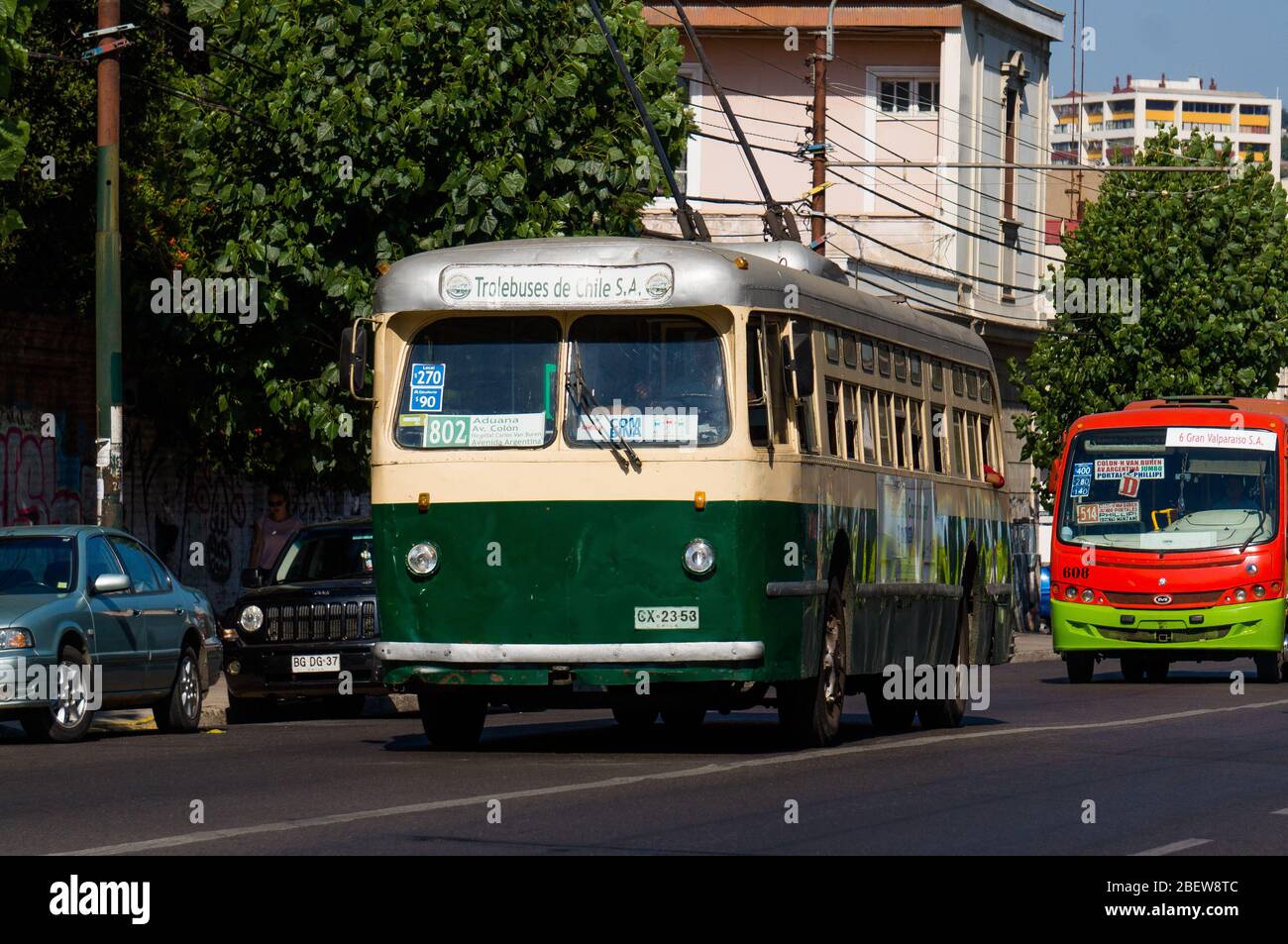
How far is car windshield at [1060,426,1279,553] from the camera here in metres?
30.5

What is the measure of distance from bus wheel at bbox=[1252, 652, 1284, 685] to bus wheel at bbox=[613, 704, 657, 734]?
1243 centimetres

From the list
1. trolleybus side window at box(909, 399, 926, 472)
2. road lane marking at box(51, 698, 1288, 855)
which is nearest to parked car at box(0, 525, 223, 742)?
road lane marking at box(51, 698, 1288, 855)

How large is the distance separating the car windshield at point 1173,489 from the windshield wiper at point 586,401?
1563cm

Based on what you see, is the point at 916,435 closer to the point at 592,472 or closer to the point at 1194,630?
the point at 592,472

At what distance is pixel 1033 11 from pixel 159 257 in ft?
103

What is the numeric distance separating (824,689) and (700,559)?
1882 mm

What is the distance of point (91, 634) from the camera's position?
1859 centimetres

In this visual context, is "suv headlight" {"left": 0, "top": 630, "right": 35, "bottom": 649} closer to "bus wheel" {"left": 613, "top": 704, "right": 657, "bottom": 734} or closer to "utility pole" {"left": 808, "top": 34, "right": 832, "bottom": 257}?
"bus wheel" {"left": 613, "top": 704, "right": 657, "bottom": 734}

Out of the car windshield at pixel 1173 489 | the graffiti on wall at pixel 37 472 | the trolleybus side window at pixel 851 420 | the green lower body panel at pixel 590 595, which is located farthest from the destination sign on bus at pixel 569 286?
the car windshield at pixel 1173 489

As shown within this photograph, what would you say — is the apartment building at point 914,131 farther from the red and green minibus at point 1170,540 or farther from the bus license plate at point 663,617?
the bus license plate at point 663,617
